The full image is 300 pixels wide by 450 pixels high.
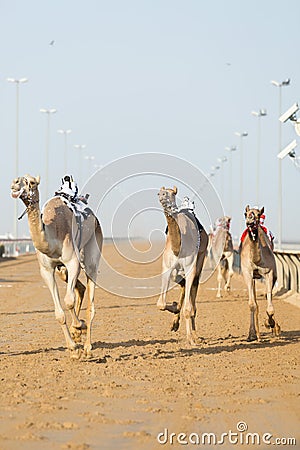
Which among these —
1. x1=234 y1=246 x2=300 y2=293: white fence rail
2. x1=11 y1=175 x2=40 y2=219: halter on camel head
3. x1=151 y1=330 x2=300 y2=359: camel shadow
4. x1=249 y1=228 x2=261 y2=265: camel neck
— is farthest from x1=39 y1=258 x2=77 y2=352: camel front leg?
x1=234 y1=246 x2=300 y2=293: white fence rail

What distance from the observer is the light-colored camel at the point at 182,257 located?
1470 cm

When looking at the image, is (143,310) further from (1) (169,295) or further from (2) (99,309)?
(1) (169,295)

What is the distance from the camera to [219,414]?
9.24 m

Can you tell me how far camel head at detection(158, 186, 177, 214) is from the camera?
46.7 feet

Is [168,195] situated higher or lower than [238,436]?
higher

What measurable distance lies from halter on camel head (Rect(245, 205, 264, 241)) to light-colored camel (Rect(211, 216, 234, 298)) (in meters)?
11.4

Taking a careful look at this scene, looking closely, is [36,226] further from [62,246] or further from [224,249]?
[224,249]

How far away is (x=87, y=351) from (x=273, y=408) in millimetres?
4346

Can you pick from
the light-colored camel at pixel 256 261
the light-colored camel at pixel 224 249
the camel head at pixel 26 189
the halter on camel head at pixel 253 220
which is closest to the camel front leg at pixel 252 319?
the light-colored camel at pixel 256 261

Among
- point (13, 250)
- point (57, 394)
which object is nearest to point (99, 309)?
point (57, 394)

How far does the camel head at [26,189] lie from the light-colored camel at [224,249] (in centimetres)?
1511

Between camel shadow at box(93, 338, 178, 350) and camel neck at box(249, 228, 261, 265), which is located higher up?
camel neck at box(249, 228, 261, 265)

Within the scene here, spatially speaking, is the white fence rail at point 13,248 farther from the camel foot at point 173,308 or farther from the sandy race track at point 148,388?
the camel foot at point 173,308

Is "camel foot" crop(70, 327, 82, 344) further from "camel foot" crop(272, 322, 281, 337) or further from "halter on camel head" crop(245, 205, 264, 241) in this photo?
"camel foot" crop(272, 322, 281, 337)
